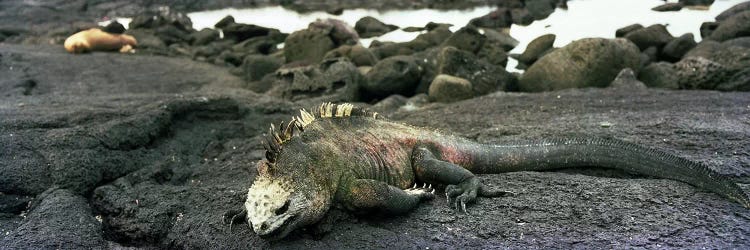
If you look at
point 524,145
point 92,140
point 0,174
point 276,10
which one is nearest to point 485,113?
point 524,145

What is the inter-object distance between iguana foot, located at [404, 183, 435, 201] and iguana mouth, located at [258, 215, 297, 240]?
2.13 ft

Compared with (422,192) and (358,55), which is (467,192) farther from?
(358,55)

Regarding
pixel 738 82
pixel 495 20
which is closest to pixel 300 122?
pixel 738 82

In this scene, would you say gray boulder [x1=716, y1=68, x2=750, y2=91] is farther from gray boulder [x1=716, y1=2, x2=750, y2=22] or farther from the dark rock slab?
the dark rock slab

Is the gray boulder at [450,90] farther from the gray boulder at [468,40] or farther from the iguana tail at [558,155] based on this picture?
the iguana tail at [558,155]

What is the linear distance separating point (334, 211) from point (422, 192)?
0.48m

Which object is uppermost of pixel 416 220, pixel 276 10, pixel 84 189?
pixel 416 220

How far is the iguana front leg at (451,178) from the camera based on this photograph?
2695 mm

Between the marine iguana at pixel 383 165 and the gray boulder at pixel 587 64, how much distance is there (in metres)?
3.25

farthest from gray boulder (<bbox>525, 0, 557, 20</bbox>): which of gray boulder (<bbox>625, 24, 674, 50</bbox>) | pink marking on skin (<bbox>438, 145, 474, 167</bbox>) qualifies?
pink marking on skin (<bbox>438, 145, 474, 167</bbox>)

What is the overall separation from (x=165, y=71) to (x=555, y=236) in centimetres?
830

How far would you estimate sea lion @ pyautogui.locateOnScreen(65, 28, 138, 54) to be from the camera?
10.4 meters

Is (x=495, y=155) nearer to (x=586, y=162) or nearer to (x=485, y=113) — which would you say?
(x=586, y=162)

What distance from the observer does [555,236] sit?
7.58ft
